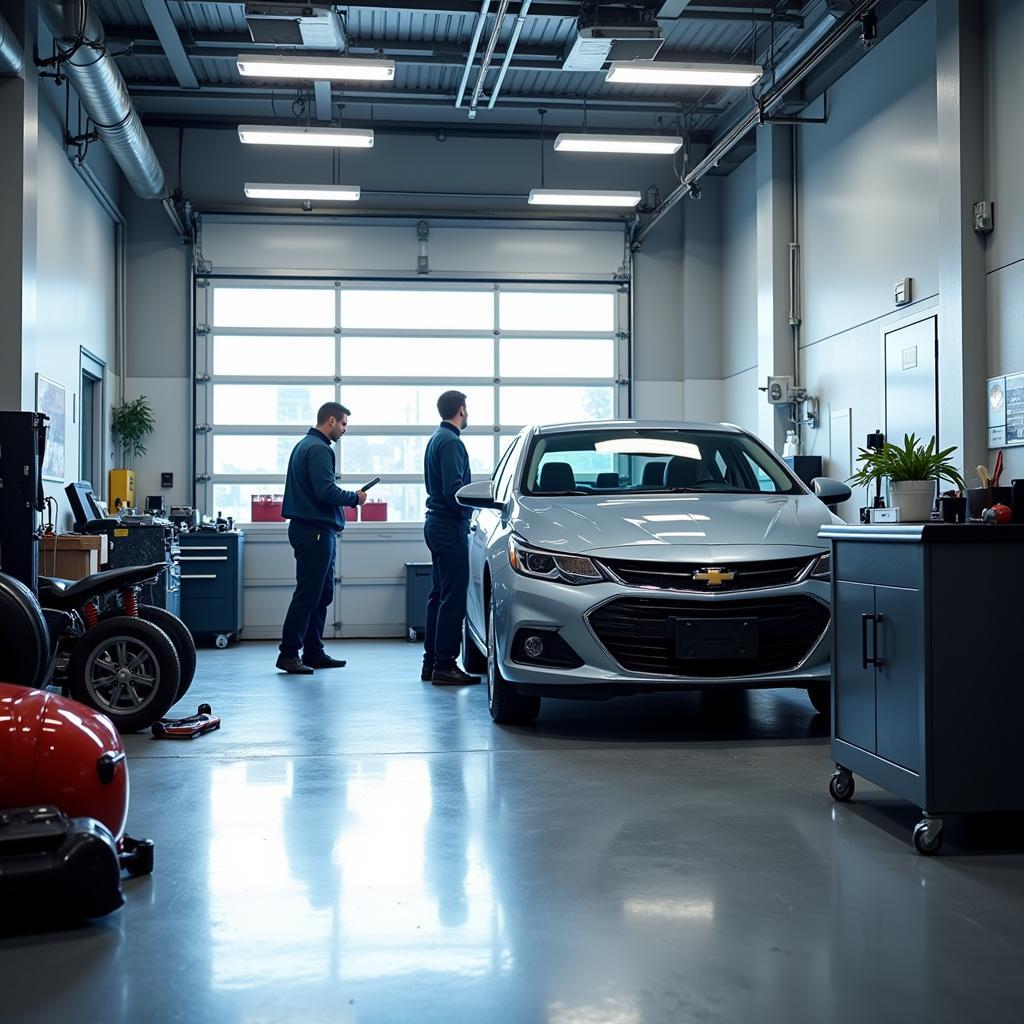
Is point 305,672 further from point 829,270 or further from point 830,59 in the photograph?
point 830,59

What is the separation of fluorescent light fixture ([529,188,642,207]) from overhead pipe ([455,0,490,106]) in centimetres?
113

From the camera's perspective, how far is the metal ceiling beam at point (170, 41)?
9.13m

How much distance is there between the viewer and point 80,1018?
7.07 feet

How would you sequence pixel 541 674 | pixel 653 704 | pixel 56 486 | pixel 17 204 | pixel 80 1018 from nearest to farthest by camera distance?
1. pixel 80 1018
2. pixel 541 674
3. pixel 653 704
4. pixel 17 204
5. pixel 56 486

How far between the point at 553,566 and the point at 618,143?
253 inches

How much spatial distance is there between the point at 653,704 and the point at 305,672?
2.86 meters

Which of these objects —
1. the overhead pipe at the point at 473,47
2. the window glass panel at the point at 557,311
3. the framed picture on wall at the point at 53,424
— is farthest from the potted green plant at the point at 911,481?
the window glass panel at the point at 557,311

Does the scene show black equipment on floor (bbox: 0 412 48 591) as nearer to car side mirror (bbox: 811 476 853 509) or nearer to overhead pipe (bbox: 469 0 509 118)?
car side mirror (bbox: 811 476 853 509)

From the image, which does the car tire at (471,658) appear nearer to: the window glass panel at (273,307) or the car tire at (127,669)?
the car tire at (127,669)

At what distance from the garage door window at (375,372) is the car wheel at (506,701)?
662cm

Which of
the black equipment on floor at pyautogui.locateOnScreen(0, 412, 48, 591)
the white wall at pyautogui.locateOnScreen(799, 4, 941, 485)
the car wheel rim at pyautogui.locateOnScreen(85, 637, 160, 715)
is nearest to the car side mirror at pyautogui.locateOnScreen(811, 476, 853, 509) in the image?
the white wall at pyautogui.locateOnScreen(799, 4, 941, 485)

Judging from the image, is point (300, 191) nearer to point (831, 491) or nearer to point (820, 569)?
point (831, 491)

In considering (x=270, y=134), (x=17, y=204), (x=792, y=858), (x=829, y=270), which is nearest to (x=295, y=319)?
(x=270, y=134)

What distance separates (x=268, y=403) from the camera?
12023 mm
